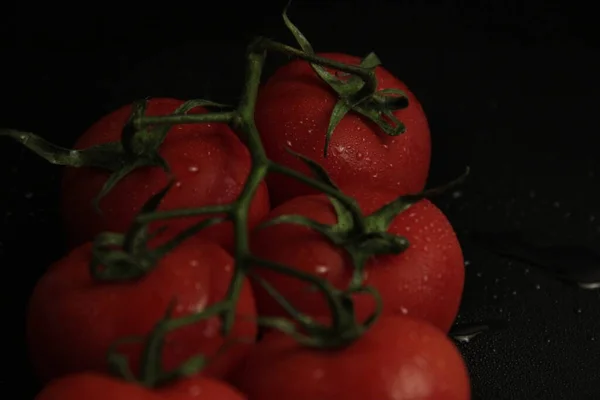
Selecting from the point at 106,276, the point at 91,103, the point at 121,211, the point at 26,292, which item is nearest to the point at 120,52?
the point at 91,103

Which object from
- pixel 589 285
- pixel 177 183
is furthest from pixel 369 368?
pixel 589 285

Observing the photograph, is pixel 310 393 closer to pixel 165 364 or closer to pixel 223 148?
pixel 165 364

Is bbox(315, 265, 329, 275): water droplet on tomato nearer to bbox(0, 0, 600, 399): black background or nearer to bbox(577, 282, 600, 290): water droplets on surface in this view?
bbox(0, 0, 600, 399): black background

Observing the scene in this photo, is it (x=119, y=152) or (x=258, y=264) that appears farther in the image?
(x=119, y=152)

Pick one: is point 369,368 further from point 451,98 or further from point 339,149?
point 451,98

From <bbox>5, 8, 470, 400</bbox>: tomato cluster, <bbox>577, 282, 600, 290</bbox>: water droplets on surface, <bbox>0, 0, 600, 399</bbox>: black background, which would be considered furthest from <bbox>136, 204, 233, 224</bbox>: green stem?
<bbox>577, 282, 600, 290</bbox>: water droplets on surface

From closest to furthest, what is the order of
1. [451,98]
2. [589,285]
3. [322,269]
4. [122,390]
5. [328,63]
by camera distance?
[122,390] < [322,269] < [328,63] < [589,285] < [451,98]
